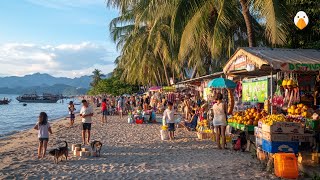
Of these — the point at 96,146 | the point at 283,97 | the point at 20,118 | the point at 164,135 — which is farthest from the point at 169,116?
the point at 20,118

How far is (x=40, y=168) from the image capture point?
776 cm

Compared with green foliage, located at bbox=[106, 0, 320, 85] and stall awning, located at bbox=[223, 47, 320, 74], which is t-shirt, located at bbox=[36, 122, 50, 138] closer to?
stall awning, located at bbox=[223, 47, 320, 74]

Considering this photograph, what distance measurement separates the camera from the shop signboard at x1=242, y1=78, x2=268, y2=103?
9336mm

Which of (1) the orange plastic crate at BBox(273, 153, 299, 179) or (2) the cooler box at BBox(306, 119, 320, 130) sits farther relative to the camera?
(2) the cooler box at BBox(306, 119, 320, 130)

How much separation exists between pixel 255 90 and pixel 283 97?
4.32ft

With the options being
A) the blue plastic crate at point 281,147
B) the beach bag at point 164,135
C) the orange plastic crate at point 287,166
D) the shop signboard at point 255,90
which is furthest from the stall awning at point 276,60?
the beach bag at point 164,135

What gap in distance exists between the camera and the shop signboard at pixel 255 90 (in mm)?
9336

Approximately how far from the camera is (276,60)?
25.3ft

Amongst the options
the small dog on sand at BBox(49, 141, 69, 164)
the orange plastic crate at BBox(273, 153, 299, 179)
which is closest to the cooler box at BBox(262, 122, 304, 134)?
the orange plastic crate at BBox(273, 153, 299, 179)

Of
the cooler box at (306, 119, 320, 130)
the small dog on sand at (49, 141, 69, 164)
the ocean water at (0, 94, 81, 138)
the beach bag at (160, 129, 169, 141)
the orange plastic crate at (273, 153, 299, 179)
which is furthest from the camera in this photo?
the ocean water at (0, 94, 81, 138)

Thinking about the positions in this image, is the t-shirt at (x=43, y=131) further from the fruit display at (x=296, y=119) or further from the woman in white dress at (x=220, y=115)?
the fruit display at (x=296, y=119)

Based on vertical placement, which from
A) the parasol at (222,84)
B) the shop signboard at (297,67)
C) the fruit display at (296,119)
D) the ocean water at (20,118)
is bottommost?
the ocean water at (20,118)

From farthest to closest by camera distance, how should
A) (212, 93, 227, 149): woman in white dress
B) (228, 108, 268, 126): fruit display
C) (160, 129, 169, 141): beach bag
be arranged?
(160, 129, 169, 141): beach bag → (212, 93, 227, 149): woman in white dress → (228, 108, 268, 126): fruit display

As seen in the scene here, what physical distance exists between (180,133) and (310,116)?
22.0ft
